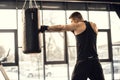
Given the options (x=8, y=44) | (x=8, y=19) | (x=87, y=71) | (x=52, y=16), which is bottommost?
(x=87, y=71)

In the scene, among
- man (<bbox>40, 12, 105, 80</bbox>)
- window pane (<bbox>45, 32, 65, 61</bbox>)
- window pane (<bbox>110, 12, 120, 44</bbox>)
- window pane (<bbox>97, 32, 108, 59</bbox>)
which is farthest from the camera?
window pane (<bbox>110, 12, 120, 44</bbox>)

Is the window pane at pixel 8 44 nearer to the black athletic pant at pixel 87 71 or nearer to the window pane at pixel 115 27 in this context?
the window pane at pixel 115 27

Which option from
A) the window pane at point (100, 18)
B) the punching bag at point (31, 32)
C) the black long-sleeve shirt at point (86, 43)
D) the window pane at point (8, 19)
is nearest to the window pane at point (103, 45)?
the window pane at point (100, 18)

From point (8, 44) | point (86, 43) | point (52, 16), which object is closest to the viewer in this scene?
point (86, 43)

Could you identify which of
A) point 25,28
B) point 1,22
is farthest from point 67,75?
point 25,28

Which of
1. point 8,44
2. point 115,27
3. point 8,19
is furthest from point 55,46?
point 115,27

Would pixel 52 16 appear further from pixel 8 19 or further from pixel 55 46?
pixel 8 19

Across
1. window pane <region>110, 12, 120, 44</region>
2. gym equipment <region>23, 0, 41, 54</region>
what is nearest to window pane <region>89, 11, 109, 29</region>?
window pane <region>110, 12, 120, 44</region>

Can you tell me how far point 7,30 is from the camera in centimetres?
774

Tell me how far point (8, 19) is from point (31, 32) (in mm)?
4486

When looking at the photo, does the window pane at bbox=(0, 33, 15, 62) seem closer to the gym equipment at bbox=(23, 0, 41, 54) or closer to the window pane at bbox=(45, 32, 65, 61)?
the window pane at bbox=(45, 32, 65, 61)

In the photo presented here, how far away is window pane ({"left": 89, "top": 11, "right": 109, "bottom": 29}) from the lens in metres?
8.77

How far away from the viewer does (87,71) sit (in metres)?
3.52

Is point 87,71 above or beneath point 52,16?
beneath
